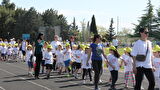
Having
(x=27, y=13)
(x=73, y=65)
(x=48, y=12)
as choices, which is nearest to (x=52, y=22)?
(x=48, y=12)

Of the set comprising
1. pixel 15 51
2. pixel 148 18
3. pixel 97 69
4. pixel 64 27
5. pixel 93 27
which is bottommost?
pixel 97 69

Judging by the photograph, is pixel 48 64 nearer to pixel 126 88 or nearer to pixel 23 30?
pixel 126 88

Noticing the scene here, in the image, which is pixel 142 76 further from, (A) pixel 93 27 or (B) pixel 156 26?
(A) pixel 93 27

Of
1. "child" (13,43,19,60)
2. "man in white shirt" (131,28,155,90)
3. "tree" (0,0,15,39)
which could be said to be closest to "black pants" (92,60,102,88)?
"man in white shirt" (131,28,155,90)

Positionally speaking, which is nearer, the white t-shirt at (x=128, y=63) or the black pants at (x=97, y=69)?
the black pants at (x=97, y=69)

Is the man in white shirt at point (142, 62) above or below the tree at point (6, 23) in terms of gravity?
below

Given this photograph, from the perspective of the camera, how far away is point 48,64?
14.6 metres

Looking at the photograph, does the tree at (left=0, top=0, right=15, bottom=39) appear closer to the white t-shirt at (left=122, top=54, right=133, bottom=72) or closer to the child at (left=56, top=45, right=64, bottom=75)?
the child at (left=56, top=45, right=64, bottom=75)

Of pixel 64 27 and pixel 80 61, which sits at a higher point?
pixel 64 27

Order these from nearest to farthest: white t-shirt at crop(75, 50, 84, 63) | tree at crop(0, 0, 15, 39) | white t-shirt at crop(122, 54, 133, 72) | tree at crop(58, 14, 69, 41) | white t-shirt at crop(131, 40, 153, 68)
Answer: white t-shirt at crop(131, 40, 153, 68) → white t-shirt at crop(122, 54, 133, 72) → white t-shirt at crop(75, 50, 84, 63) → tree at crop(0, 0, 15, 39) → tree at crop(58, 14, 69, 41)

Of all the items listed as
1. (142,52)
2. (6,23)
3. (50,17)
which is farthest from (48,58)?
(50,17)

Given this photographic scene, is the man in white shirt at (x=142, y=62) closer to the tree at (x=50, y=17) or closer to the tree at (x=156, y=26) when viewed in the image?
the tree at (x=156, y=26)

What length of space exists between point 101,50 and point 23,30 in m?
66.2

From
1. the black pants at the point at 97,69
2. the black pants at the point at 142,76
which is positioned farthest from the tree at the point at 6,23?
the black pants at the point at 142,76
